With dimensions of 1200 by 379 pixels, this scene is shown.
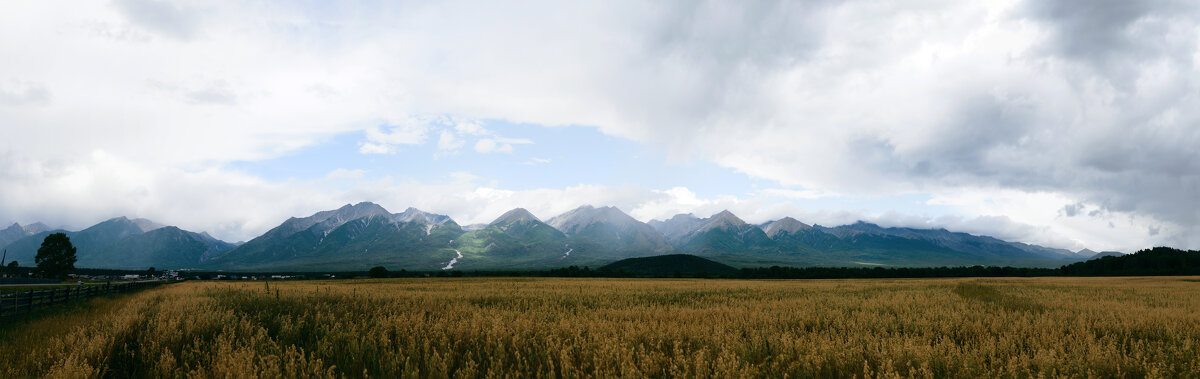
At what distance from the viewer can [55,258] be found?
3450 inches

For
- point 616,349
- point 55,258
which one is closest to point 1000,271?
point 616,349

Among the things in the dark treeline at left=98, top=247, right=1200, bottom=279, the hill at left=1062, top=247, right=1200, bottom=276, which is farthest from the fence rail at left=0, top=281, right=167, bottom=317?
the hill at left=1062, top=247, right=1200, bottom=276

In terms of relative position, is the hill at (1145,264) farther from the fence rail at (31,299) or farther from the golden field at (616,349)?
the fence rail at (31,299)

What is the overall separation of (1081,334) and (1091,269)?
173 metres

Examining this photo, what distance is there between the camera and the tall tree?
3396 inches

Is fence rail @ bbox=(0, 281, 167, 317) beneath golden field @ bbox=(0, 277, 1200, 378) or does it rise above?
beneath

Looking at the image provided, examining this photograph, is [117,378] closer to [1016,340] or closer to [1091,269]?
[1016,340]

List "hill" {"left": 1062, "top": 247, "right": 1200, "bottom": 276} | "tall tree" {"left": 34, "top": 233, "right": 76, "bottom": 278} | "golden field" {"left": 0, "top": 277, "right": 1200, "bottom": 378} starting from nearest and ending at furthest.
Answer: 1. "golden field" {"left": 0, "top": 277, "right": 1200, "bottom": 378}
2. "tall tree" {"left": 34, "top": 233, "right": 76, "bottom": 278}
3. "hill" {"left": 1062, "top": 247, "right": 1200, "bottom": 276}

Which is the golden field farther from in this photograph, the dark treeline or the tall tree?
the tall tree

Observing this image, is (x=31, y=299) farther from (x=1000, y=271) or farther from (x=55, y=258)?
(x=1000, y=271)

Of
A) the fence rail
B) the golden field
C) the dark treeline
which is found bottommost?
the dark treeline

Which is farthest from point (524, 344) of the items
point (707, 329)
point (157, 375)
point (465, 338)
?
point (157, 375)

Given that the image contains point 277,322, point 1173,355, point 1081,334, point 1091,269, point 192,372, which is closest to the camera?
point 192,372

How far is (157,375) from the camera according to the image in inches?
269
